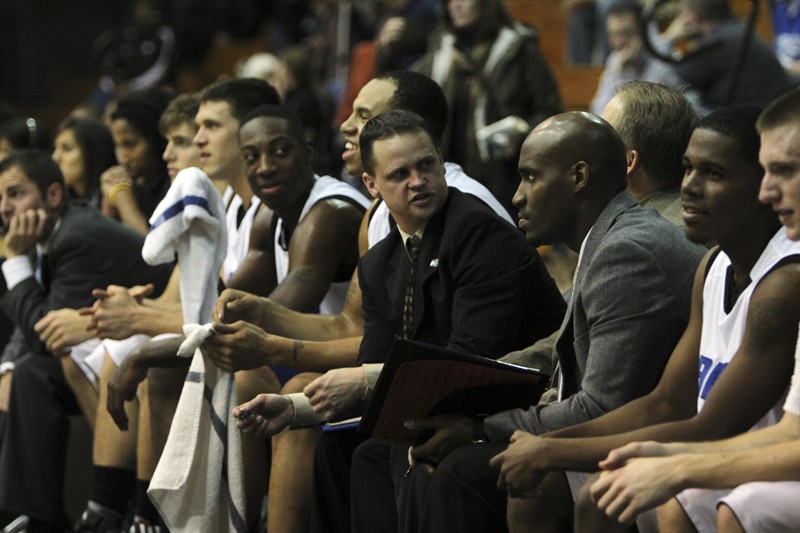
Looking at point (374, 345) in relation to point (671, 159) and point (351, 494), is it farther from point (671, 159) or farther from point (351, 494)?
point (671, 159)

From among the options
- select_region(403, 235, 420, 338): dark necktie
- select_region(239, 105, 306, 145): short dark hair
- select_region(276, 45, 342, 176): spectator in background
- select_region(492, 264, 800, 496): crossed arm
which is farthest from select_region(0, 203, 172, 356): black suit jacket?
select_region(276, 45, 342, 176): spectator in background

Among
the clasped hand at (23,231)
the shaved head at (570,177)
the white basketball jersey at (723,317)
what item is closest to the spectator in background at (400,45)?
the clasped hand at (23,231)

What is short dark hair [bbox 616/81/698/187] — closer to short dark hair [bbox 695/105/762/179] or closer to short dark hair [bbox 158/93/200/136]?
short dark hair [bbox 695/105/762/179]

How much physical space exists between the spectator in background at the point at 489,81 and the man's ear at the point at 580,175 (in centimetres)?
329

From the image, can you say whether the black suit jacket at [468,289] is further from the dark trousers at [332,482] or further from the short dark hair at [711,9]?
the short dark hair at [711,9]

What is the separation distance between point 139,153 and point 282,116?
6.10 feet

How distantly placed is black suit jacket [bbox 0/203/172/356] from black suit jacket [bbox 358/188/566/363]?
1.87 meters

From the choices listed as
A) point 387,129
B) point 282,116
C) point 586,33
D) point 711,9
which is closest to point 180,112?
point 282,116

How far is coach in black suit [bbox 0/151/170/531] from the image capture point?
548 cm

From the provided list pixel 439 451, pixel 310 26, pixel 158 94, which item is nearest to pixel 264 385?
pixel 439 451

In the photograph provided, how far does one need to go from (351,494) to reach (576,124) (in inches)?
51.4

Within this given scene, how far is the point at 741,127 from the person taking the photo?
3260mm

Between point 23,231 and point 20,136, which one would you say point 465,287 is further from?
point 20,136

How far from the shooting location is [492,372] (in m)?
3.49
